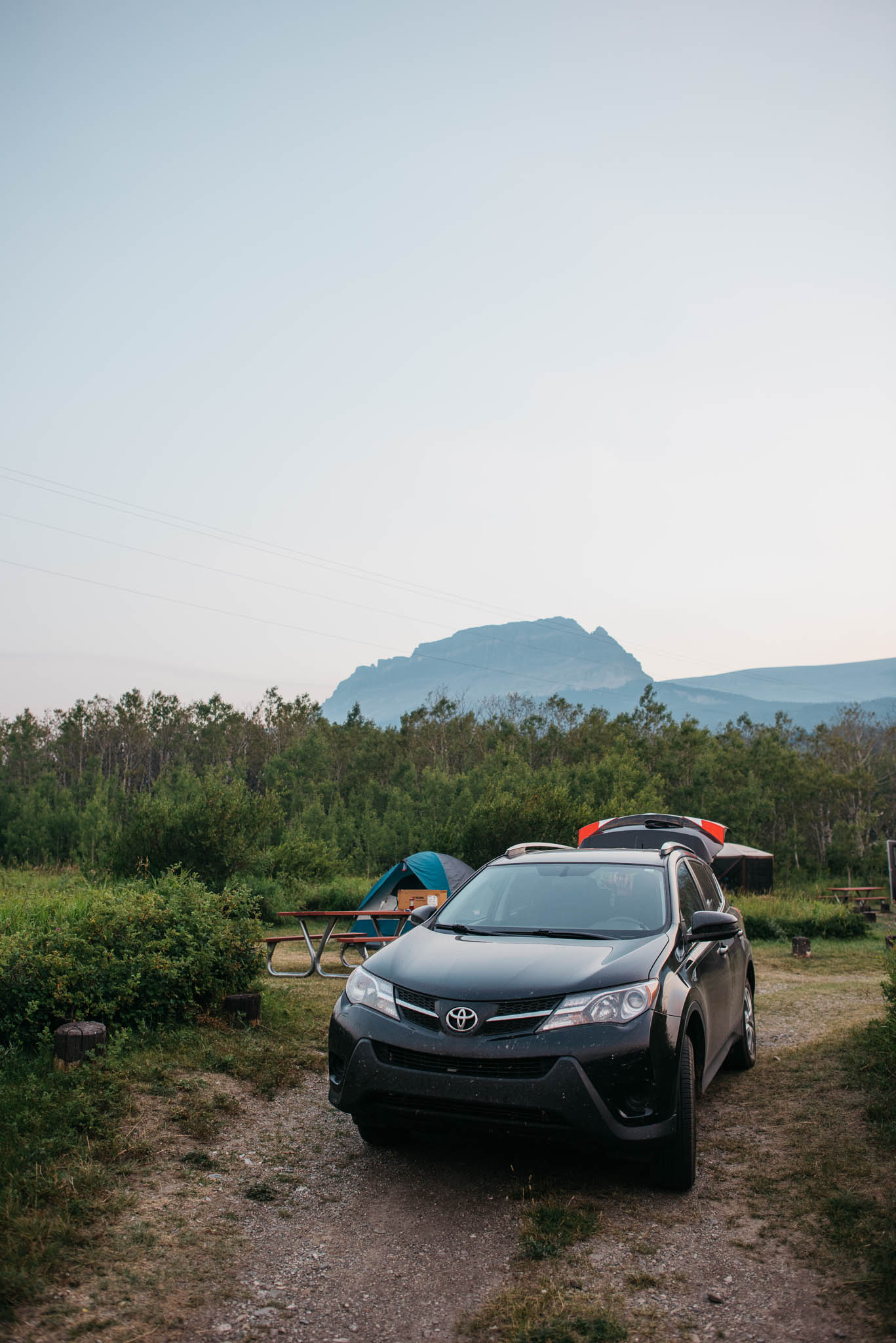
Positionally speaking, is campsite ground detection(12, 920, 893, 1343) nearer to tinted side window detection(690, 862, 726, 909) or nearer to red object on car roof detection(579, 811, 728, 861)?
tinted side window detection(690, 862, 726, 909)

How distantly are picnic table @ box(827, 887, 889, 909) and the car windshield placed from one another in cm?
2470

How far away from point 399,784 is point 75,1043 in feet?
158

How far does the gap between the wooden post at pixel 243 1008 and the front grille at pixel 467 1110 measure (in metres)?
3.24

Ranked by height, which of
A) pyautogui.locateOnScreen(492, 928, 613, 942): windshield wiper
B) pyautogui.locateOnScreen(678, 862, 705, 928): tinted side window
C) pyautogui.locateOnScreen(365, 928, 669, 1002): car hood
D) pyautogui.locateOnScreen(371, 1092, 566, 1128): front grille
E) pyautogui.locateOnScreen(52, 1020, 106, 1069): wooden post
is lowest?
pyautogui.locateOnScreen(52, 1020, 106, 1069): wooden post

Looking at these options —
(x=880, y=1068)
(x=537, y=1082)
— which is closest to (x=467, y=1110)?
(x=537, y=1082)

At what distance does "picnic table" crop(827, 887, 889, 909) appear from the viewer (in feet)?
95.1

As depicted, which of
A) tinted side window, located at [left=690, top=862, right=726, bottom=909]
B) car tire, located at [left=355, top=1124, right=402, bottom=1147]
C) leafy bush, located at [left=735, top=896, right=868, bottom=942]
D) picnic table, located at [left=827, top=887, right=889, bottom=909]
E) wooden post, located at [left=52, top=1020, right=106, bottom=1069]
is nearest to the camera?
car tire, located at [left=355, top=1124, right=402, bottom=1147]

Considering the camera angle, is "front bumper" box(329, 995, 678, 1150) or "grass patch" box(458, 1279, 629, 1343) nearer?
"grass patch" box(458, 1279, 629, 1343)

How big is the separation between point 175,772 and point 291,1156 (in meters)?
51.5

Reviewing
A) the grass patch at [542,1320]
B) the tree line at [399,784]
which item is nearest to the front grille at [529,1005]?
the grass patch at [542,1320]

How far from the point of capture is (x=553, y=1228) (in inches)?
150

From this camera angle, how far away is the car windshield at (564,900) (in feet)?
16.5

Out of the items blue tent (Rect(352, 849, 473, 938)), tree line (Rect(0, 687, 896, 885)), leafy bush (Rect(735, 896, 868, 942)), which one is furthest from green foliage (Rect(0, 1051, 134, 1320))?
leafy bush (Rect(735, 896, 868, 942))

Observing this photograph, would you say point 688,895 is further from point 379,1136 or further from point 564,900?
point 379,1136
